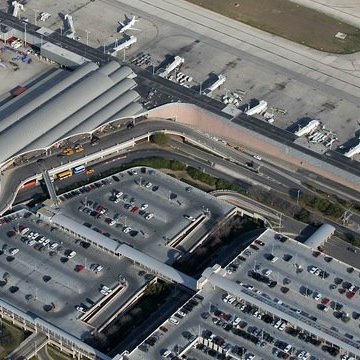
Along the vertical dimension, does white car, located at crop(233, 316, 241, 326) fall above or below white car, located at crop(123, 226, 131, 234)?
below

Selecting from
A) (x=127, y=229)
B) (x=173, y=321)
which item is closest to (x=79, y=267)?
(x=127, y=229)

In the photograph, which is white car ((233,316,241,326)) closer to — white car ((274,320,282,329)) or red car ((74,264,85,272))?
white car ((274,320,282,329))

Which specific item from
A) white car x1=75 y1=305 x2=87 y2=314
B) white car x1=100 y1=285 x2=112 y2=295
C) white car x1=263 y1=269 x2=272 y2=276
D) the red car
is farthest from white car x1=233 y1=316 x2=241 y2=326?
the red car

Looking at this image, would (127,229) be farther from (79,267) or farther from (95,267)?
(79,267)

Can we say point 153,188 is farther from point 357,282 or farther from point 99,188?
point 357,282

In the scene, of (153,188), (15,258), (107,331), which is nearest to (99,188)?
(153,188)

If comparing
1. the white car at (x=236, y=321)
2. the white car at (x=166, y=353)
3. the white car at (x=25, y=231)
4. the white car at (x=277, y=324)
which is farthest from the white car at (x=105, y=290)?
the white car at (x=277, y=324)

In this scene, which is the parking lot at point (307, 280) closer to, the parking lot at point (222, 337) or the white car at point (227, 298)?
the white car at point (227, 298)
